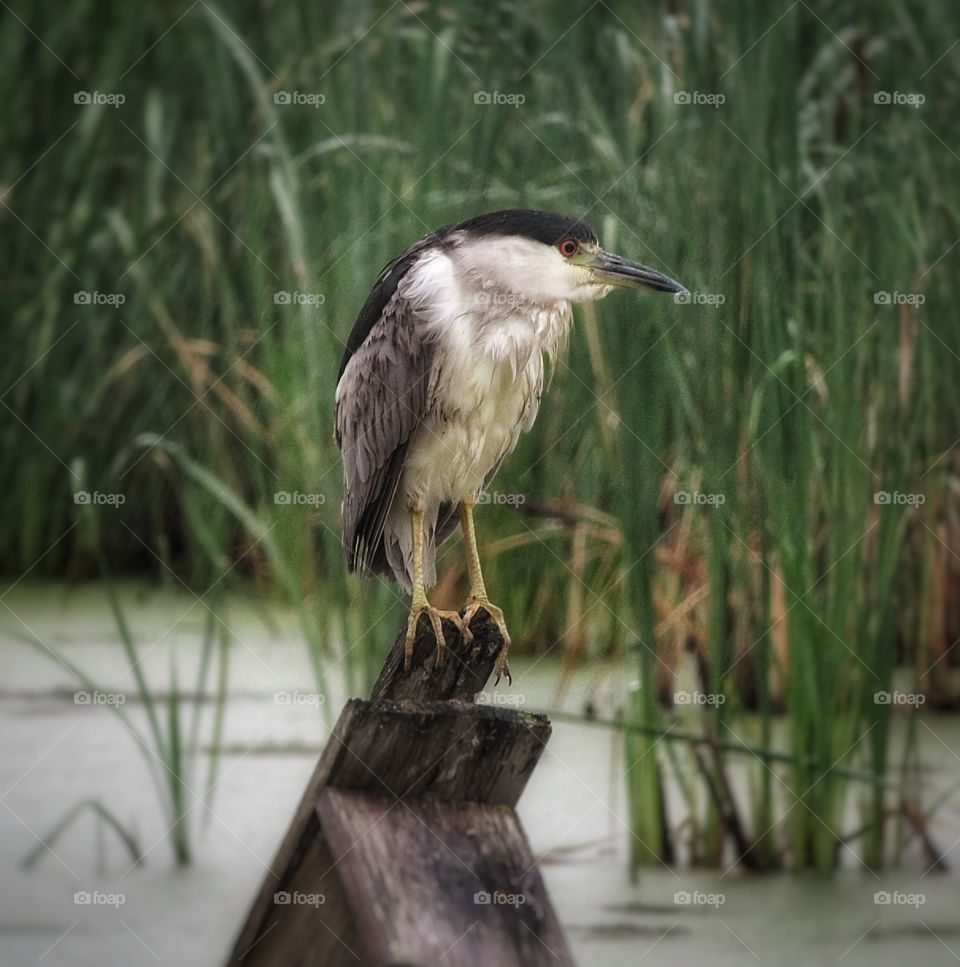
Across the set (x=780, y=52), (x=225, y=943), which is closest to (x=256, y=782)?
(x=225, y=943)

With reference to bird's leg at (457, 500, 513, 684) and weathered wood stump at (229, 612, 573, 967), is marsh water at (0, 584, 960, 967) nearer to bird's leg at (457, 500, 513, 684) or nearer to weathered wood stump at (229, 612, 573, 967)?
bird's leg at (457, 500, 513, 684)

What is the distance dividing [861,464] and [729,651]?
0.47m

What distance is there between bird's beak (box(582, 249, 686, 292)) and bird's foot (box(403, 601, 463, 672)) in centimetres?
58

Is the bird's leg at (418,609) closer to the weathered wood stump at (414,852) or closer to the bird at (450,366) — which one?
the bird at (450,366)

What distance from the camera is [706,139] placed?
2963mm

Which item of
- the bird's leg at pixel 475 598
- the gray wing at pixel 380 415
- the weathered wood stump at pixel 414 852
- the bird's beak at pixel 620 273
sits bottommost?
the weathered wood stump at pixel 414 852

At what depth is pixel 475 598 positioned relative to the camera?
212cm

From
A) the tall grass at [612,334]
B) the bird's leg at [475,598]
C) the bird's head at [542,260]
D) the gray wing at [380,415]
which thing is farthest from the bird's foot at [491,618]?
the tall grass at [612,334]

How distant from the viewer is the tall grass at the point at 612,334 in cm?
275

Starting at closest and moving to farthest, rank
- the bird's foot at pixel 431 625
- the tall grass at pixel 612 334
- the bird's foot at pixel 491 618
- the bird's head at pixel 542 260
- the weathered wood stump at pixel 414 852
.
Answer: the weathered wood stump at pixel 414 852 → the bird's foot at pixel 431 625 → the bird's foot at pixel 491 618 → the bird's head at pixel 542 260 → the tall grass at pixel 612 334

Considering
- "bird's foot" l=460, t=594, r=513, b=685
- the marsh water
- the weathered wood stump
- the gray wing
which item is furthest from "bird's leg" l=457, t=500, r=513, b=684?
the marsh water

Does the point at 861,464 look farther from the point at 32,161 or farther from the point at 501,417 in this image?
the point at 32,161

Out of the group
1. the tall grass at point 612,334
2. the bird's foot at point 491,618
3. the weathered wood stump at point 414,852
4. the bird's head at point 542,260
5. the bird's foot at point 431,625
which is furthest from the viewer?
the tall grass at point 612,334

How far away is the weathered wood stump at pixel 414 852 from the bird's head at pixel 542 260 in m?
0.86
